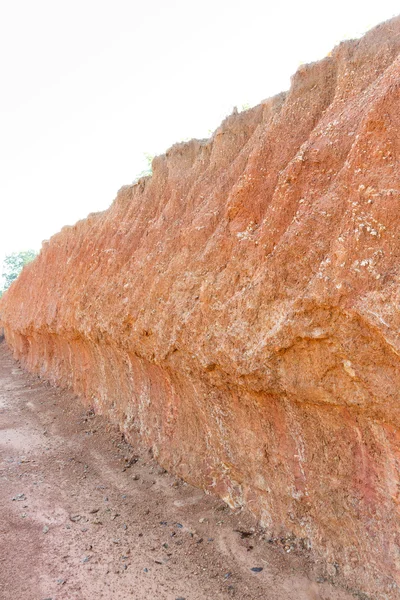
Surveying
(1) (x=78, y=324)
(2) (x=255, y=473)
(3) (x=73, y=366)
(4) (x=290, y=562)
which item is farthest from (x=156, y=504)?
(3) (x=73, y=366)

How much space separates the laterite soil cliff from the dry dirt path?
22 cm

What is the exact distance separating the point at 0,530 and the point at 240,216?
3633 mm

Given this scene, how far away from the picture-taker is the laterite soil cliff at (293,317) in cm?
306

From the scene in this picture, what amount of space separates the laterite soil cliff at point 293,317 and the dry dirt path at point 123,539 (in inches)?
8.7

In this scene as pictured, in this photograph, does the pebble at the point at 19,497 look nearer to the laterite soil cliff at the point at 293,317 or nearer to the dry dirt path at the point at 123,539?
the dry dirt path at the point at 123,539

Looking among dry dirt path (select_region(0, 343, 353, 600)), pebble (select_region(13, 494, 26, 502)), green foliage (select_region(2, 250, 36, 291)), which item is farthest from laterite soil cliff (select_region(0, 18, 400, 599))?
green foliage (select_region(2, 250, 36, 291))

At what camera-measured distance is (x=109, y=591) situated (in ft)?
11.9

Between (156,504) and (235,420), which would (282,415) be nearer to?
(235,420)

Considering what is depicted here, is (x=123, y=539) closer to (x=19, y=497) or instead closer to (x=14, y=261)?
(x=19, y=497)

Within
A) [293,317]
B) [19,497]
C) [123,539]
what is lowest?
[123,539]

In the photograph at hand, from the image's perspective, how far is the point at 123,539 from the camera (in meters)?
4.31

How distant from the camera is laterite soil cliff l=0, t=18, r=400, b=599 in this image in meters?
3.06

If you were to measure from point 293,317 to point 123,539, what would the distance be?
259 centimetres

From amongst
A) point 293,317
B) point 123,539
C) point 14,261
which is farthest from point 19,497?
point 14,261
